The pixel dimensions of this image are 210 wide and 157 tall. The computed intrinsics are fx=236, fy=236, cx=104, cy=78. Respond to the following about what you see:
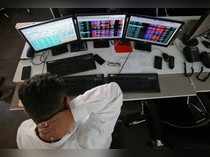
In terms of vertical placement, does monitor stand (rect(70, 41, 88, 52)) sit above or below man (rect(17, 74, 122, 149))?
above

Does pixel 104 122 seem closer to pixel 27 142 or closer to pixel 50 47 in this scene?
pixel 27 142

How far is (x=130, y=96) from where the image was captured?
1.75 m

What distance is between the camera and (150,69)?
6.22 ft

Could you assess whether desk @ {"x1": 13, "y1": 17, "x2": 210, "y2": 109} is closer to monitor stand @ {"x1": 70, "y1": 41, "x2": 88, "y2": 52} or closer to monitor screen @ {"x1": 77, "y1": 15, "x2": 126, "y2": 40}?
monitor stand @ {"x1": 70, "y1": 41, "x2": 88, "y2": 52}

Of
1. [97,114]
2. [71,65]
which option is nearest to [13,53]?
[71,65]

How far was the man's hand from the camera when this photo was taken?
3.37ft

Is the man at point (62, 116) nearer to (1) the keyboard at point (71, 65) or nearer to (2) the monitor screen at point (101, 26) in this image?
(1) the keyboard at point (71, 65)

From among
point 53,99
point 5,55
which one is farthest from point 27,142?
point 5,55

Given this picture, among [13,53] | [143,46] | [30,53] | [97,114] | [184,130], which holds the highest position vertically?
[13,53]

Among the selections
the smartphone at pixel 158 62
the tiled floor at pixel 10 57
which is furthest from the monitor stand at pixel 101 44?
the tiled floor at pixel 10 57

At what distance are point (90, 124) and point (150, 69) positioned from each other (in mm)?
783

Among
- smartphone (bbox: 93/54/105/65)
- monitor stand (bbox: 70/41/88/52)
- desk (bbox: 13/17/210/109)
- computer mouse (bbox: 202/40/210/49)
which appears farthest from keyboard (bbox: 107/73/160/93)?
computer mouse (bbox: 202/40/210/49)

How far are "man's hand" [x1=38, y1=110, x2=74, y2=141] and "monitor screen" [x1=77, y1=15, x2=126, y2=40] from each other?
32.3 inches

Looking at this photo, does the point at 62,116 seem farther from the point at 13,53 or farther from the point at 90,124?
the point at 13,53
